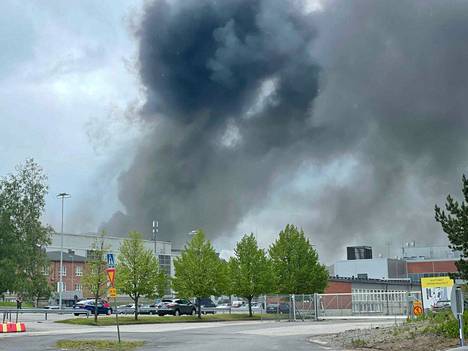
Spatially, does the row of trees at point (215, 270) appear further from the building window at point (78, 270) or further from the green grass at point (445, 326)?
the building window at point (78, 270)

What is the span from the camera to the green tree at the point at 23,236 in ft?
112

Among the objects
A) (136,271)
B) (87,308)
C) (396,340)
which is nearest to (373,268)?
(87,308)

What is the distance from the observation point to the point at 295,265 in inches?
2410

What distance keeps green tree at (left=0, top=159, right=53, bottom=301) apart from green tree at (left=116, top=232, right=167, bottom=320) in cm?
628

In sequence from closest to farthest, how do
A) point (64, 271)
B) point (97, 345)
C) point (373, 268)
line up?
point (97, 345)
point (64, 271)
point (373, 268)

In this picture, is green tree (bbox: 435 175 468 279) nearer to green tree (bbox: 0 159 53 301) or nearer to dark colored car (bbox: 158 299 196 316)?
green tree (bbox: 0 159 53 301)

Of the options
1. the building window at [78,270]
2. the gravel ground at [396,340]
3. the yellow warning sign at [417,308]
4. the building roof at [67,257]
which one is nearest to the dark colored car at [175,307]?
the yellow warning sign at [417,308]

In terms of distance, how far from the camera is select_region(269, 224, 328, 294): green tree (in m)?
60.8

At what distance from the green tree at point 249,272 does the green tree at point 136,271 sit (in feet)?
30.4

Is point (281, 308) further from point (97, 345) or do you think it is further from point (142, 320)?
point (97, 345)

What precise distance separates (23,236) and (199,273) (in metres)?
15.3

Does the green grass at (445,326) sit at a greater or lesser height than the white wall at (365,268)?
lesser

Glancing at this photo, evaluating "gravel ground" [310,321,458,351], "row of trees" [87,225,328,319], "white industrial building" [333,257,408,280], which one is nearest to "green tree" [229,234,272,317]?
"row of trees" [87,225,328,319]

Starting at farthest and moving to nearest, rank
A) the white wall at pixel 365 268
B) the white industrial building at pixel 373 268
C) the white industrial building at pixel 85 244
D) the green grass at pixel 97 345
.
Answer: the white industrial building at pixel 85 244, the white wall at pixel 365 268, the white industrial building at pixel 373 268, the green grass at pixel 97 345
